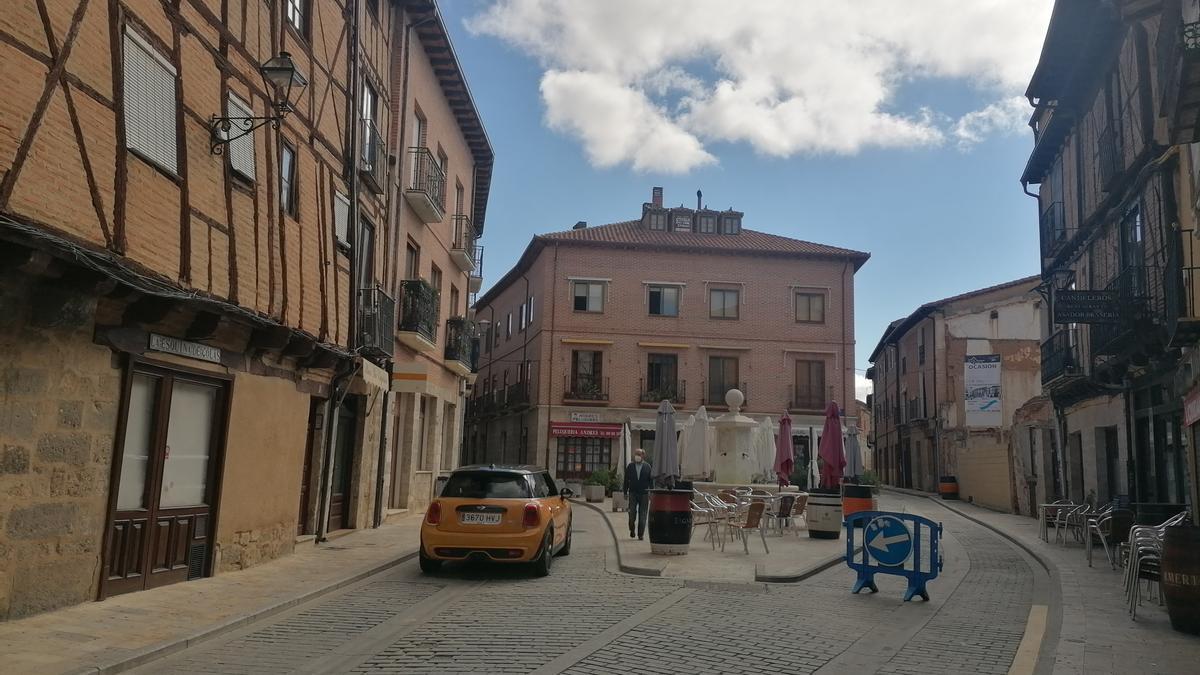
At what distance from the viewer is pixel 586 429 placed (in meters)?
39.8

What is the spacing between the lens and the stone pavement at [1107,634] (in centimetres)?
697

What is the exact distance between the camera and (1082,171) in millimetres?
21312

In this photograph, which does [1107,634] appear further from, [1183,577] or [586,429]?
[586,429]

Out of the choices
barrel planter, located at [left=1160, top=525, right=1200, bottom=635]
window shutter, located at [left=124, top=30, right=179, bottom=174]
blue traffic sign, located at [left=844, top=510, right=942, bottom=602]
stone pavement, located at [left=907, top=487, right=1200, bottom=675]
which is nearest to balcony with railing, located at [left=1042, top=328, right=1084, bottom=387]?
stone pavement, located at [left=907, top=487, right=1200, bottom=675]

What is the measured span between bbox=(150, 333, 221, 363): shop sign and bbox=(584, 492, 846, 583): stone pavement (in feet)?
19.5

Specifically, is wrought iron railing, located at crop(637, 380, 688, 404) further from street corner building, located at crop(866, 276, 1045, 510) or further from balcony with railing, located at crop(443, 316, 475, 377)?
balcony with railing, located at crop(443, 316, 475, 377)

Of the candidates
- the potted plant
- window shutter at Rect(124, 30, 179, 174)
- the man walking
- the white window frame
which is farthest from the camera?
the potted plant

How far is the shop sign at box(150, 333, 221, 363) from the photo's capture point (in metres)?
9.34

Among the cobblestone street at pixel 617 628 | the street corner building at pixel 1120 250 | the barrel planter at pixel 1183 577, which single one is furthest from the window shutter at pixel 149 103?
the barrel planter at pixel 1183 577

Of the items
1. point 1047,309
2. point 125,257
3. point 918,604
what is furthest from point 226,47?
point 1047,309

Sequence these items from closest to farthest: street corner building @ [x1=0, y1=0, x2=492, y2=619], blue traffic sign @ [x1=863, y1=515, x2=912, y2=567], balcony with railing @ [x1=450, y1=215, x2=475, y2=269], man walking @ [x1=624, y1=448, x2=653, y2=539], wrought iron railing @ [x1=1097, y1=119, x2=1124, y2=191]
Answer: street corner building @ [x1=0, y1=0, x2=492, y2=619]
blue traffic sign @ [x1=863, y1=515, x2=912, y2=567]
man walking @ [x1=624, y1=448, x2=653, y2=539]
wrought iron railing @ [x1=1097, y1=119, x2=1124, y2=191]
balcony with railing @ [x1=450, y1=215, x2=475, y2=269]

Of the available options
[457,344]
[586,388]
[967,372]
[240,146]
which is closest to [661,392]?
[586,388]

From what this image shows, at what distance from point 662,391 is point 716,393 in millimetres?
2407

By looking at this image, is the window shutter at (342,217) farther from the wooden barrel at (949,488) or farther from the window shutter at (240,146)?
the wooden barrel at (949,488)
